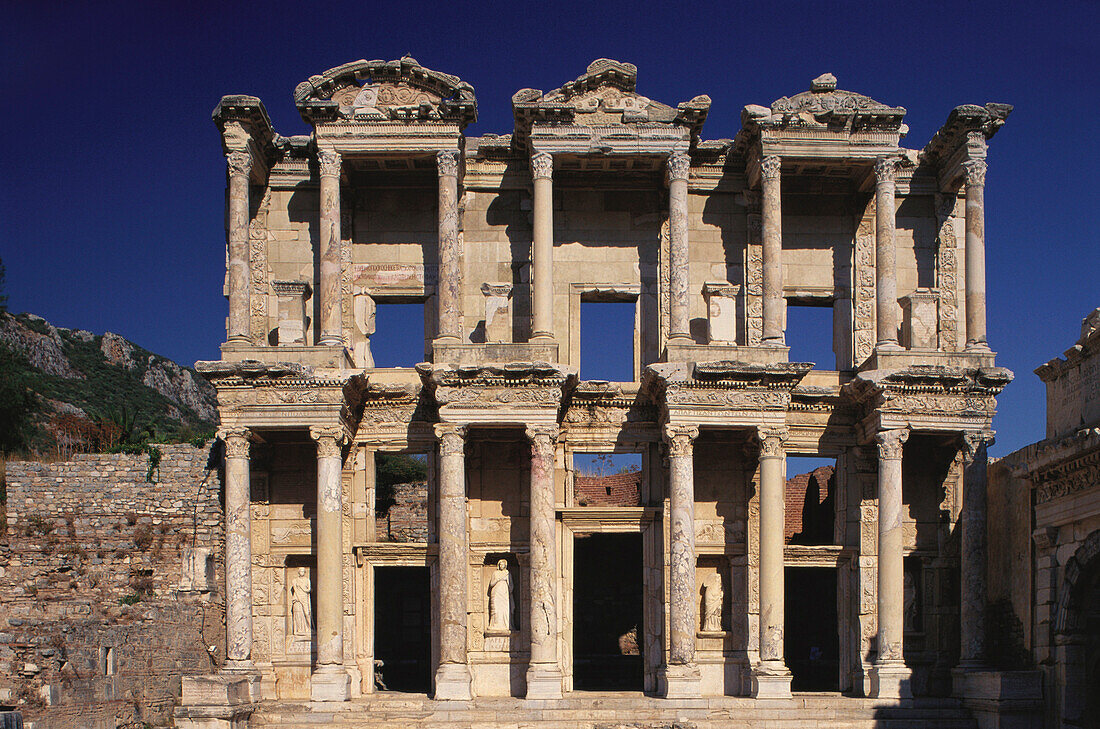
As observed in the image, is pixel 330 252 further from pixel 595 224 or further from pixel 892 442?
pixel 892 442

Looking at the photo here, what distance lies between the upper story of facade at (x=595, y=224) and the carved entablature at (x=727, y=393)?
0.46 metres

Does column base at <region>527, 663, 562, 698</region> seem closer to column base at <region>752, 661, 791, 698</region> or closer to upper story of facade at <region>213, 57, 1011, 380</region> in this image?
column base at <region>752, 661, 791, 698</region>

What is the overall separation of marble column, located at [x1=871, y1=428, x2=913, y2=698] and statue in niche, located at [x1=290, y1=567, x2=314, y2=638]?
9.48 m

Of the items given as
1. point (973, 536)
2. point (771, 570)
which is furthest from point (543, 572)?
point (973, 536)

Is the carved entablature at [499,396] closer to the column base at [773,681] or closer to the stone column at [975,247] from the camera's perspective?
the column base at [773,681]

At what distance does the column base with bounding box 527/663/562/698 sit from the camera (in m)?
19.1

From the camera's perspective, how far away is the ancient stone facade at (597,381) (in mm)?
19531

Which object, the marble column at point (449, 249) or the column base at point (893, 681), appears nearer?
the column base at point (893, 681)

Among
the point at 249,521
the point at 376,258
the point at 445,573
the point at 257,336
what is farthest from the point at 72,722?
the point at 376,258

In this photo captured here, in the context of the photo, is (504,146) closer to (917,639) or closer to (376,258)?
(376,258)

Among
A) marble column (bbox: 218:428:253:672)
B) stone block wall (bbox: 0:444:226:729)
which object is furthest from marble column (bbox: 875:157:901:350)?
stone block wall (bbox: 0:444:226:729)

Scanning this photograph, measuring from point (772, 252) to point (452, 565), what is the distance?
750 cm

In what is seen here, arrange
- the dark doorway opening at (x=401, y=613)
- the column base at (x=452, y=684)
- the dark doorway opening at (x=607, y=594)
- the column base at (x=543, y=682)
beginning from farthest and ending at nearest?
the dark doorway opening at (x=607, y=594), the dark doorway opening at (x=401, y=613), the column base at (x=543, y=682), the column base at (x=452, y=684)

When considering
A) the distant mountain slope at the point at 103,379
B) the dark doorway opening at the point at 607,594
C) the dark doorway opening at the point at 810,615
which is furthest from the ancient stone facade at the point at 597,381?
the distant mountain slope at the point at 103,379
